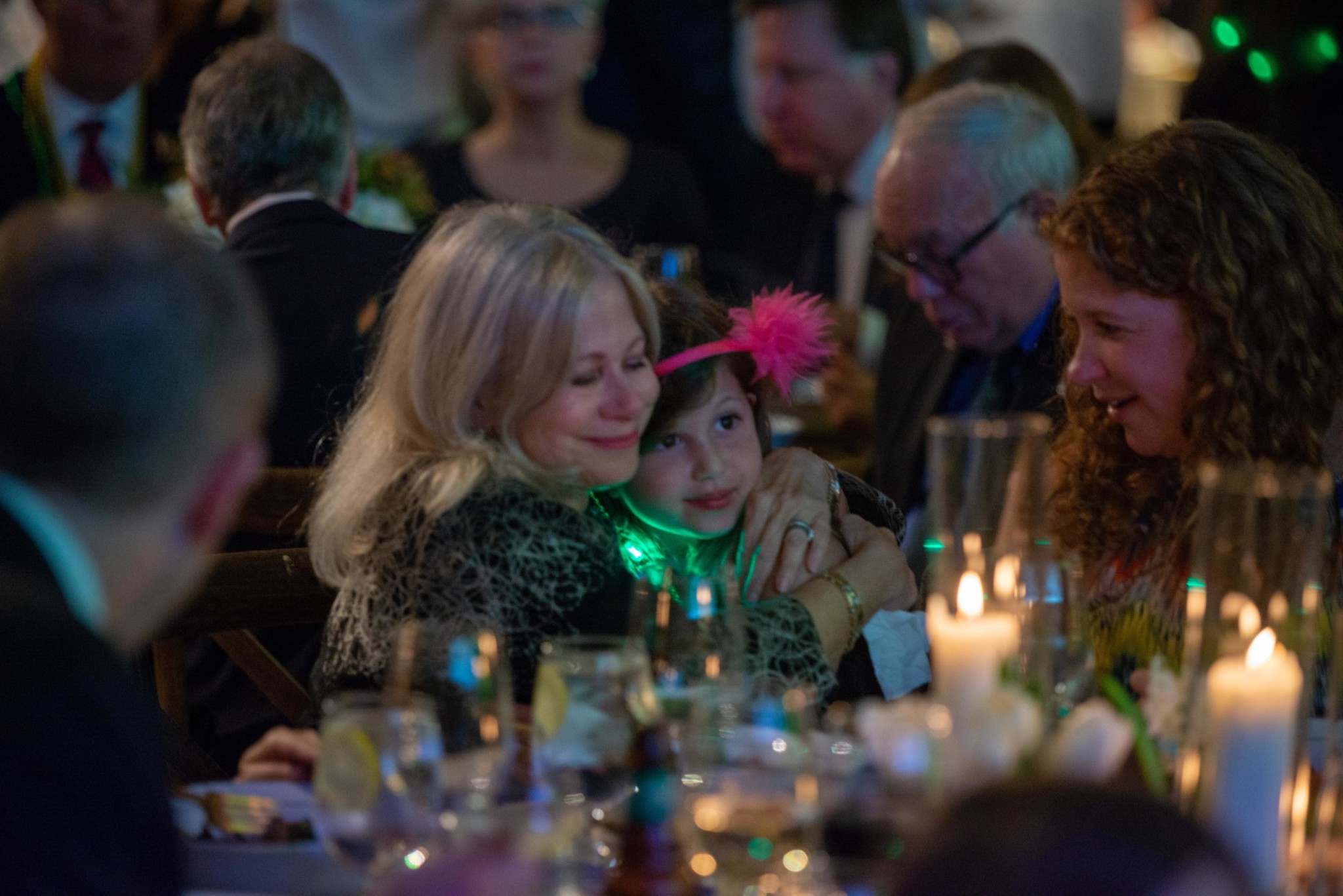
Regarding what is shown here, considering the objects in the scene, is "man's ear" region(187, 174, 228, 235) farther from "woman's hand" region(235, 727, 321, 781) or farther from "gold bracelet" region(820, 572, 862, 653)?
"woman's hand" region(235, 727, 321, 781)

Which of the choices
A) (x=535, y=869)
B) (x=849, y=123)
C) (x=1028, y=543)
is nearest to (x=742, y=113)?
(x=849, y=123)

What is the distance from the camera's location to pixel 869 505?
2992 mm

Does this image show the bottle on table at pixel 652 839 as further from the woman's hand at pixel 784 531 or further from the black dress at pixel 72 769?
the woman's hand at pixel 784 531

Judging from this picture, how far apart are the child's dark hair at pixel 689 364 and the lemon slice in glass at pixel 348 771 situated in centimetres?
125

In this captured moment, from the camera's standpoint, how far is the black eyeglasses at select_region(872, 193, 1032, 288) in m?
3.49

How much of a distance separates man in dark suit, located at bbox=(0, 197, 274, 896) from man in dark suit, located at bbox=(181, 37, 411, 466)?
6.02ft

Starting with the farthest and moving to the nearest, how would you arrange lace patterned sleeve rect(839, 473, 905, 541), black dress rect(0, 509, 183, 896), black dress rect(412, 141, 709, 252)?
black dress rect(412, 141, 709, 252) → lace patterned sleeve rect(839, 473, 905, 541) → black dress rect(0, 509, 183, 896)

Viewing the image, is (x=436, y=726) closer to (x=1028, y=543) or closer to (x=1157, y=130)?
(x=1028, y=543)

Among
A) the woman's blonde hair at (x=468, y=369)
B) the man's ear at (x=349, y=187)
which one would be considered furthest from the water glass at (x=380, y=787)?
the man's ear at (x=349, y=187)

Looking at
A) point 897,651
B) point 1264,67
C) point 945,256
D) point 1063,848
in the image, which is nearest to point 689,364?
point 897,651

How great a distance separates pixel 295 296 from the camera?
11.3 feet

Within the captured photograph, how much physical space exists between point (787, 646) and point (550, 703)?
0.82 m

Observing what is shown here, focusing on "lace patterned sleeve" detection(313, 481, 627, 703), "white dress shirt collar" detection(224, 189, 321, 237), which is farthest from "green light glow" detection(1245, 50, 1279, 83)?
"lace patterned sleeve" detection(313, 481, 627, 703)

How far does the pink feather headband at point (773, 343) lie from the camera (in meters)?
2.68
